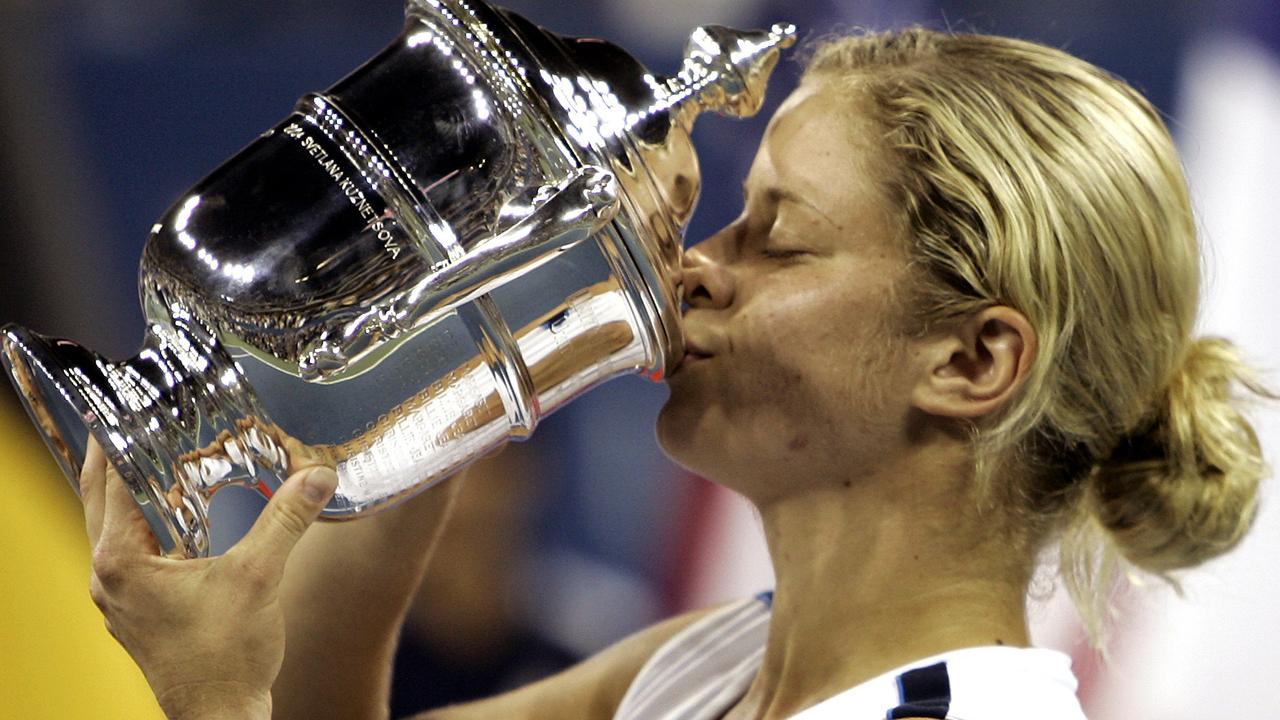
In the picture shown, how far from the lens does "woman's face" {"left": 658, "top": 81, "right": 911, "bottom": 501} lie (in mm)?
855

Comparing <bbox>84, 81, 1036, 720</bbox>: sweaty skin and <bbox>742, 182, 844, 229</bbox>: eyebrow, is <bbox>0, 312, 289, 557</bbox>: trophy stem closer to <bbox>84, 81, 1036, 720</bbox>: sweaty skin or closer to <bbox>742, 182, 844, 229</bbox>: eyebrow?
<bbox>84, 81, 1036, 720</bbox>: sweaty skin

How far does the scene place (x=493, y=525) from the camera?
4.98 ft

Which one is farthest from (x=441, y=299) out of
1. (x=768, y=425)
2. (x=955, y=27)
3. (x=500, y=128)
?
(x=955, y=27)

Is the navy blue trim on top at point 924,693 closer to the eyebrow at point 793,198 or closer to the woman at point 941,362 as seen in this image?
the woman at point 941,362

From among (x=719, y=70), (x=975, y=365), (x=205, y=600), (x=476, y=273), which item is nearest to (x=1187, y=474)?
(x=975, y=365)

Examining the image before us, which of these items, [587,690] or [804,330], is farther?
[587,690]

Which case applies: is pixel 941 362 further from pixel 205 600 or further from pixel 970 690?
pixel 205 600

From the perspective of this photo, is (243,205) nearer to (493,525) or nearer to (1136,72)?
(493,525)

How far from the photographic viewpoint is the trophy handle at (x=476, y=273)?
2.18 ft

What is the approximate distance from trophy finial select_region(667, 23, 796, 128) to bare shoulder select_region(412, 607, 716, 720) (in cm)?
51

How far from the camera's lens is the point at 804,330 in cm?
85

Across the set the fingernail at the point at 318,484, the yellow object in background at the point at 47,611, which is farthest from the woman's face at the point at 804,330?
the yellow object in background at the point at 47,611

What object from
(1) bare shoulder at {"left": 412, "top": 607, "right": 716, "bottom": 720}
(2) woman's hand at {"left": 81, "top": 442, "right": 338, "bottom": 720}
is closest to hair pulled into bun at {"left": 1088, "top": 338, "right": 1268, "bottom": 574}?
(1) bare shoulder at {"left": 412, "top": 607, "right": 716, "bottom": 720}

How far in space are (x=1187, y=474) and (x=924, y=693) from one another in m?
0.29
